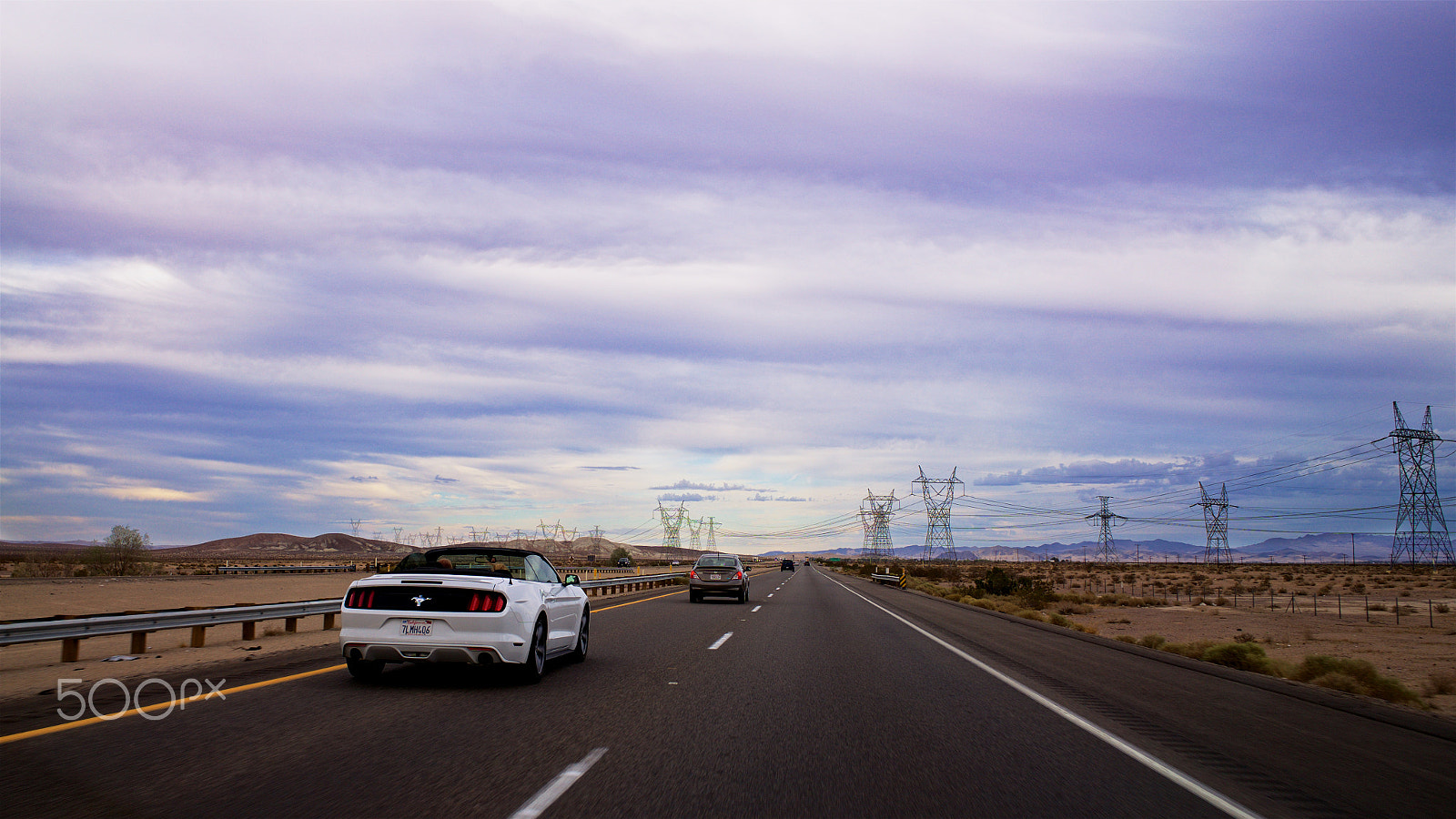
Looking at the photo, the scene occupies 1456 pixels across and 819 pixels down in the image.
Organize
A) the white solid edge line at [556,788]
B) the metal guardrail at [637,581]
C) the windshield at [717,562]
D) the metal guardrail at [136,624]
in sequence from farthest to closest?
1. the metal guardrail at [637,581]
2. the windshield at [717,562]
3. the metal guardrail at [136,624]
4. the white solid edge line at [556,788]

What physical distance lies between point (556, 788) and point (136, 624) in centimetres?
924

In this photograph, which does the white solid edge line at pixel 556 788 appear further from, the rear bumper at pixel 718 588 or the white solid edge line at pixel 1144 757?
the rear bumper at pixel 718 588

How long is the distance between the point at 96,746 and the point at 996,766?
6.31 metres

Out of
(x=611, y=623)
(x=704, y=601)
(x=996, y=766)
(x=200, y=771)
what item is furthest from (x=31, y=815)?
(x=704, y=601)

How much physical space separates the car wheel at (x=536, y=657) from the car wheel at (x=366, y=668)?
1.54 metres

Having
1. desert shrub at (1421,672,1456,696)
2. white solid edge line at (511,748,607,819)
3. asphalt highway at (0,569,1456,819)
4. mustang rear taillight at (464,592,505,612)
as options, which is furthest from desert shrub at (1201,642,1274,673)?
white solid edge line at (511,748,607,819)

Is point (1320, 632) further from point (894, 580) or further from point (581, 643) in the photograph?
point (894, 580)

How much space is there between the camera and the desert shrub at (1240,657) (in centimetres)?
1445

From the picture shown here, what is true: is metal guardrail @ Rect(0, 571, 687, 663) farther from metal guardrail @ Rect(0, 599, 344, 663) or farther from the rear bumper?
the rear bumper

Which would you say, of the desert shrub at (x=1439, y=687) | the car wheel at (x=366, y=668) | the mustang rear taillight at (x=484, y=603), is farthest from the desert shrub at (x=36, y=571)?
the desert shrub at (x=1439, y=687)

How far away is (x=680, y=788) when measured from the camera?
5289 mm

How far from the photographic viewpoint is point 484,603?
891 cm

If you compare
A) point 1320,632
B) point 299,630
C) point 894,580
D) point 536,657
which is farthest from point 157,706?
point 894,580

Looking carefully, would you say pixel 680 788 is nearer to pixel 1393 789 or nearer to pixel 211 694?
pixel 1393 789
